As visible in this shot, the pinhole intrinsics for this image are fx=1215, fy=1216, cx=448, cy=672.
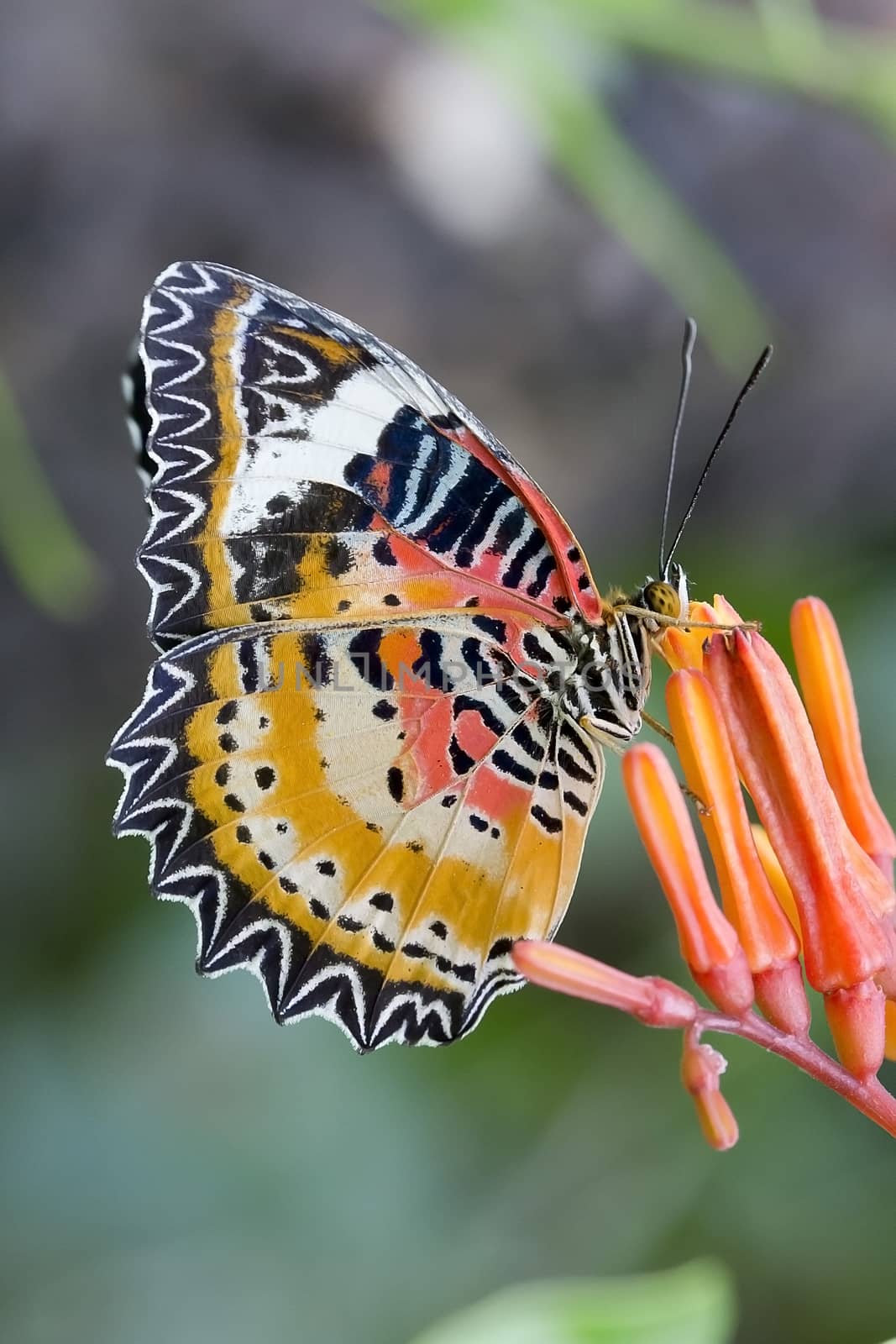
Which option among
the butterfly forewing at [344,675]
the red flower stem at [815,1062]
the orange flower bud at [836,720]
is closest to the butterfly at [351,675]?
the butterfly forewing at [344,675]

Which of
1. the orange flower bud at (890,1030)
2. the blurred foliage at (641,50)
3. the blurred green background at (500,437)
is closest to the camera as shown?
the orange flower bud at (890,1030)

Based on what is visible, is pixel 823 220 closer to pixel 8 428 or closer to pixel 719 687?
pixel 8 428

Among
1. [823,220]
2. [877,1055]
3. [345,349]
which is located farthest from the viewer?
[823,220]

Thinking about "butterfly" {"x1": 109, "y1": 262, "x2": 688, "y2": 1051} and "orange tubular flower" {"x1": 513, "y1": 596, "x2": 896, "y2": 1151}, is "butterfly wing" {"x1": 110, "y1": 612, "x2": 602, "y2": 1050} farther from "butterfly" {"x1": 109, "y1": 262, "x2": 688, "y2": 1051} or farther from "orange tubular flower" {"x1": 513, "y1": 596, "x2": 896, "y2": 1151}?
"orange tubular flower" {"x1": 513, "y1": 596, "x2": 896, "y2": 1151}

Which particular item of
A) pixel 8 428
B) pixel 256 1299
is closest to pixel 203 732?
pixel 8 428

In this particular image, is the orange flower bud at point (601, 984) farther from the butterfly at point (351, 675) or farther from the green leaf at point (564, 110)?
the green leaf at point (564, 110)

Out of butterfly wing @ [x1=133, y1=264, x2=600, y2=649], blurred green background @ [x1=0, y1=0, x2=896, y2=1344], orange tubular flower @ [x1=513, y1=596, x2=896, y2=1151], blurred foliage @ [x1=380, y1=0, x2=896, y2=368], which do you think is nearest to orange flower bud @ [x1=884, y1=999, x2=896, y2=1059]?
orange tubular flower @ [x1=513, y1=596, x2=896, y2=1151]

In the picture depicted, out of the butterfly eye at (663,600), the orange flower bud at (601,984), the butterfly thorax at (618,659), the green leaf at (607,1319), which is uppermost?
the butterfly eye at (663,600)
